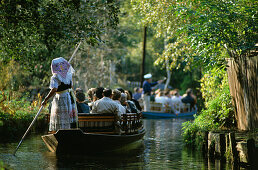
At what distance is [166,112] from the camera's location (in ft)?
89.8

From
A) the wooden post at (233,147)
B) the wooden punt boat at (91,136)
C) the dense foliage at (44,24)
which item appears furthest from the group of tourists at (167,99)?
the wooden post at (233,147)

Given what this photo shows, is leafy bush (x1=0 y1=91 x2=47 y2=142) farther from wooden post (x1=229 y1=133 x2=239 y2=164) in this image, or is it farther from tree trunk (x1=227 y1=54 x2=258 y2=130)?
wooden post (x1=229 y1=133 x2=239 y2=164)

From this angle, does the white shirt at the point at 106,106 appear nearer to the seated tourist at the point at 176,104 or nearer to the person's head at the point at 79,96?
the person's head at the point at 79,96

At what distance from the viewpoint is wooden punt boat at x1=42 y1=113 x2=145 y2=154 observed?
996cm

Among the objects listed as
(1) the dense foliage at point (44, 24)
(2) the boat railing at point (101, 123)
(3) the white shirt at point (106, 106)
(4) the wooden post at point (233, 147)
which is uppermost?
(1) the dense foliage at point (44, 24)

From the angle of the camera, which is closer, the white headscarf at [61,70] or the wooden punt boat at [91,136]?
the white headscarf at [61,70]

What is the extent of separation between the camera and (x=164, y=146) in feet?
42.4

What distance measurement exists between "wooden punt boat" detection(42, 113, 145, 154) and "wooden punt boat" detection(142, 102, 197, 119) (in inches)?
590

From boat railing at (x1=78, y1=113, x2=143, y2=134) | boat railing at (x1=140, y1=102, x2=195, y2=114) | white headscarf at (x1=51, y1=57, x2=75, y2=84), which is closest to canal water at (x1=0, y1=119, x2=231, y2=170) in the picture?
boat railing at (x1=78, y1=113, x2=143, y2=134)

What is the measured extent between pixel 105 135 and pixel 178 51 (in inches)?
285

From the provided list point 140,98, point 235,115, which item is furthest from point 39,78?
point 235,115

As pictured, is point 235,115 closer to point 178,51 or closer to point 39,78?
point 178,51

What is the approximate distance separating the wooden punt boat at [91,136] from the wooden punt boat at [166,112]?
1498 centimetres

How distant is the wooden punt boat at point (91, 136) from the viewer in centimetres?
996
